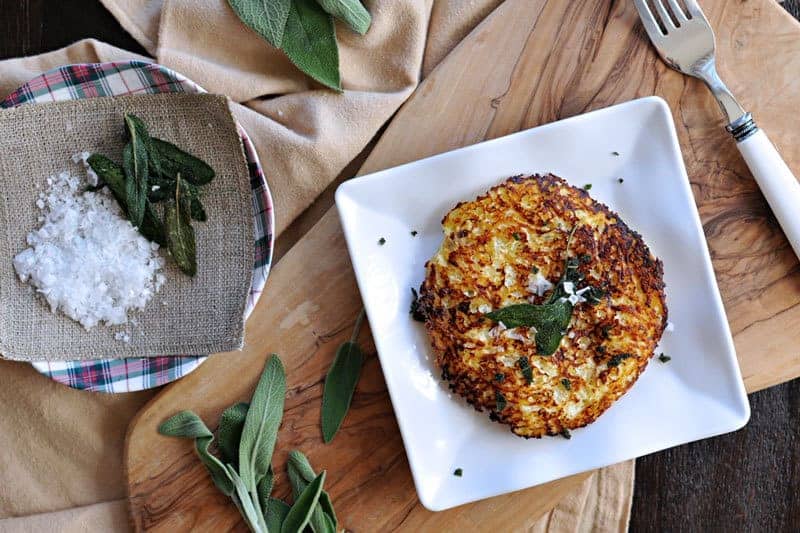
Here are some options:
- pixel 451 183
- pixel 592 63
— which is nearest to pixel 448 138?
pixel 451 183

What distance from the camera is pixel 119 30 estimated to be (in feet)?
7.12

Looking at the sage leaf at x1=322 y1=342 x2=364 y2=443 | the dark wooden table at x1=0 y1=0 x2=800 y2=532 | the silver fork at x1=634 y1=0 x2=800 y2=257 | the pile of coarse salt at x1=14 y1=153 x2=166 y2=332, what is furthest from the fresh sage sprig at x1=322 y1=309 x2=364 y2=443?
the silver fork at x1=634 y1=0 x2=800 y2=257

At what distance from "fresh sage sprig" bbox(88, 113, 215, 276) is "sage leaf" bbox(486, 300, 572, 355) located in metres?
0.91

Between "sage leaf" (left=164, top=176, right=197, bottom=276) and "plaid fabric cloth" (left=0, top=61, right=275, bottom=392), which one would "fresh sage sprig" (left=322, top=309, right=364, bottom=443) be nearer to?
"plaid fabric cloth" (left=0, top=61, right=275, bottom=392)

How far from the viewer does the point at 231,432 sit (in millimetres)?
1966

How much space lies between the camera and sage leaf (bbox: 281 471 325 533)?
1.84 m

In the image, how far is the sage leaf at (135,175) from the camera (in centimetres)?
193

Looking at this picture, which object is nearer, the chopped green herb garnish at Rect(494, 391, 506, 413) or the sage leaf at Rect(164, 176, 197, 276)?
the chopped green herb garnish at Rect(494, 391, 506, 413)

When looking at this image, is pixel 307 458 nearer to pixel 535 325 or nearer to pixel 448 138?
pixel 535 325

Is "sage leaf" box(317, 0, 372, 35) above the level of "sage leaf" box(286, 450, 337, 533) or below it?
above

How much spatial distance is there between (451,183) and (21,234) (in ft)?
4.18

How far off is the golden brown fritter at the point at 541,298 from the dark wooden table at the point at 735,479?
746 mm

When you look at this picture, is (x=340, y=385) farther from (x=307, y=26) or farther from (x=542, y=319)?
(x=307, y=26)

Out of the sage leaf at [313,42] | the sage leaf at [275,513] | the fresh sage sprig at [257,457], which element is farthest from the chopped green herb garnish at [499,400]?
the sage leaf at [313,42]
